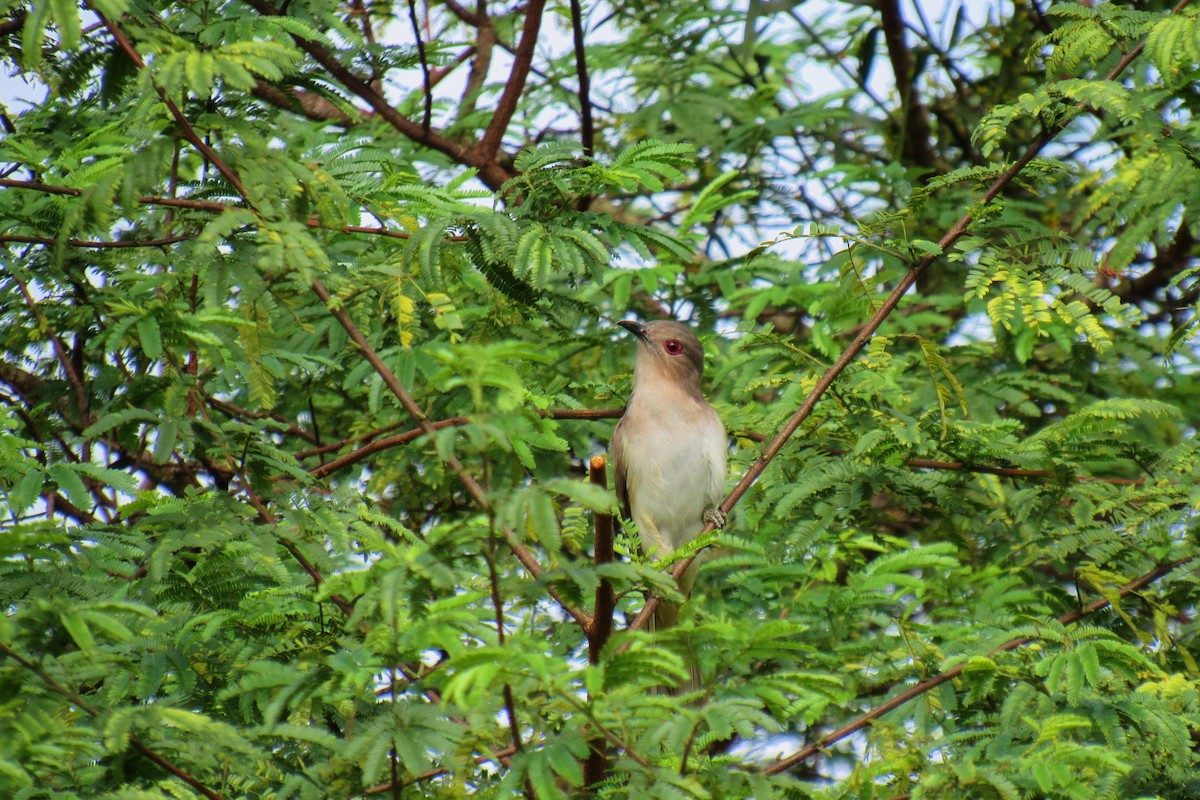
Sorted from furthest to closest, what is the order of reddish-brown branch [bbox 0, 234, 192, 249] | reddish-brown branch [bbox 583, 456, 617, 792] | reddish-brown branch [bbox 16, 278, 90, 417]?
1. reddish-brown branch [bbox 16, 278, 90, 417]
2. reddish-brown branch [bbox 0, 234, 192, 249]
3. reddish-brown branch [bbox 583, 456, 617, 792]

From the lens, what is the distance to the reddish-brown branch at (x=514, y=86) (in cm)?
677

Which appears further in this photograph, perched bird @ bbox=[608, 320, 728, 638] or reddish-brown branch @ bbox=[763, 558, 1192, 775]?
perched bird @ bbox=[608, 320, 728, 638]

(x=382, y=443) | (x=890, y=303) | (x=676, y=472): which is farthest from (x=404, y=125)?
(x=890, y=303)

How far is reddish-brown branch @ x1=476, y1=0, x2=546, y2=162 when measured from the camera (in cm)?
677

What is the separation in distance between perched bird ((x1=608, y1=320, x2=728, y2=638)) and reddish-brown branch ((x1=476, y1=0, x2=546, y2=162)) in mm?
1267

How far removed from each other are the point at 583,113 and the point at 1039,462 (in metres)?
3.46

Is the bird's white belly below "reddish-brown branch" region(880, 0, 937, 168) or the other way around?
below

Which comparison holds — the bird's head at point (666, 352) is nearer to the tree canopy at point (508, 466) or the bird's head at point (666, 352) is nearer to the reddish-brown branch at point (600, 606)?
the tree canopy at point (508, 466)

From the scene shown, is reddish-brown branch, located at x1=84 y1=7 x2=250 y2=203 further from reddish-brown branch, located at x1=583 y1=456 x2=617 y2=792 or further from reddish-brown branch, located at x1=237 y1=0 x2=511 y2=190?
reddish-brown branch, located at x1=237 y1=0 x2=511 y2=190

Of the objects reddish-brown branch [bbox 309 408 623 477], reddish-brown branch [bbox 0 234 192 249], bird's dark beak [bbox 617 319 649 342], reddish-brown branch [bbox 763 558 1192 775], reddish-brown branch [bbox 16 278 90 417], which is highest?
reddish-brown branch [bbox 0 234 192 249]

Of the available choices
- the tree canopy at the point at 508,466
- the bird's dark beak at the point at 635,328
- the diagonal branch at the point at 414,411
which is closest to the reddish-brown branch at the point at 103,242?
the tree canopy at the point at 508,466

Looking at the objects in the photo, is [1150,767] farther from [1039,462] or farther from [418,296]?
[418,296]

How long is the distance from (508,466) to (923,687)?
10.1 feet

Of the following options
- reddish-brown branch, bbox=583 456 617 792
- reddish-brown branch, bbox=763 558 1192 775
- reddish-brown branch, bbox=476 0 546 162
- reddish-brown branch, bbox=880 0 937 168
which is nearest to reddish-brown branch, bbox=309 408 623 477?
reddish-brown branch, bbox=583 456 617 792
